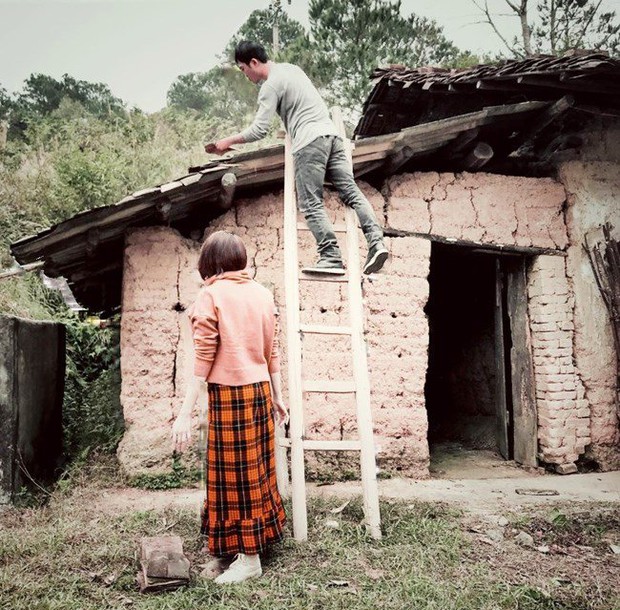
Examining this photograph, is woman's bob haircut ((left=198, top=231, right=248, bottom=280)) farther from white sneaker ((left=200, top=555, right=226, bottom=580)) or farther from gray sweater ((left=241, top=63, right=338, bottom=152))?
white sneaker ((left=200, top=555, right=226, bottom=580))

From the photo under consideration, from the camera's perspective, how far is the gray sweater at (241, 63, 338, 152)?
131 inches

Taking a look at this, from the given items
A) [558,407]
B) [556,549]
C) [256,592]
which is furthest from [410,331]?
[256,592]

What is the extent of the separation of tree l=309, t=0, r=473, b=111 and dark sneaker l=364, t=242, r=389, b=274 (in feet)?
39.2

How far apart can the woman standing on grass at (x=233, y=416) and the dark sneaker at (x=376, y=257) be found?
2.83ft

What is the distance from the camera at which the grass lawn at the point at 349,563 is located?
237cm

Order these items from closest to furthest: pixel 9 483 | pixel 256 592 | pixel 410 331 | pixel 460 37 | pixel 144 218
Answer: pixel 256 592, pixel 9 483, pixel 144 218, pixel 410 331, pixel 460 37

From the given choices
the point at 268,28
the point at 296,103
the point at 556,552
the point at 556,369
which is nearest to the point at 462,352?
the point at 556,369

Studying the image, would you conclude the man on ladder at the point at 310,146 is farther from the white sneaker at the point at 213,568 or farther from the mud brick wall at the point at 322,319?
the white sneaker at the point at 213,568

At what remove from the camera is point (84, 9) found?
33438 millimetres

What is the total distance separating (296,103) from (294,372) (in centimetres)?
167

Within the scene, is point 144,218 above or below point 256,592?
above

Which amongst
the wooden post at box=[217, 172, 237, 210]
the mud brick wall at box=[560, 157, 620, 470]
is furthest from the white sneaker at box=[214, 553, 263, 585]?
the mud brick wall at box=[560, 157, 620, 470]

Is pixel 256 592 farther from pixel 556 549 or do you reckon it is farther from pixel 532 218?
pixel 532 218

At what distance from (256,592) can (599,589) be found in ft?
5.15
